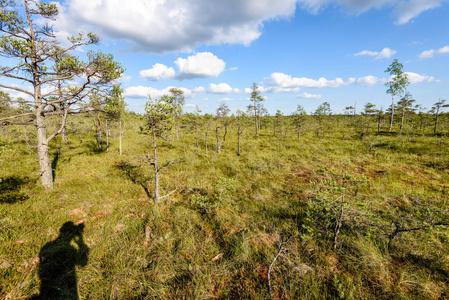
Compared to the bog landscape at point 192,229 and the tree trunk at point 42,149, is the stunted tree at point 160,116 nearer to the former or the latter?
the bog landscape at point 192,229

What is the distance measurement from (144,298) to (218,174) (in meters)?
7.73

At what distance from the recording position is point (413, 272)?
3488 millimetres

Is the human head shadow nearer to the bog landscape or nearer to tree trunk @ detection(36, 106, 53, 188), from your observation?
the bog landscape

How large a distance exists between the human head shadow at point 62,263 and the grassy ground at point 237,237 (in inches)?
4.7

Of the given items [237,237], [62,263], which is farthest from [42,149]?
[237,237]

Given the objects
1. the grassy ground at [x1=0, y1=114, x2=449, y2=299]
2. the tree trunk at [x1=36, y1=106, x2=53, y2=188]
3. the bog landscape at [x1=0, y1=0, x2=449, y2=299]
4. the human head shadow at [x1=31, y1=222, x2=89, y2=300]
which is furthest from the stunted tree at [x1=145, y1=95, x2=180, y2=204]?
the tree trunk at [x1=36, y1=106, x2=53, y2=188]

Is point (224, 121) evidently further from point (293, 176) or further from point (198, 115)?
point (293, 176)

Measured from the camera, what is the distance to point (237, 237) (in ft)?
16.0

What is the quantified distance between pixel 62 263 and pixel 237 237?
4728mm

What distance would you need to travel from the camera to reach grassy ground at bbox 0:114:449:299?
344 centimetres

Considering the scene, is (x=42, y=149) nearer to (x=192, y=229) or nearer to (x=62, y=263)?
(x=62, y=263)

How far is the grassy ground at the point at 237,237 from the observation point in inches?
135

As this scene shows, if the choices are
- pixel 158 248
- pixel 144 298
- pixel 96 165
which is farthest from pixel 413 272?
pixel 96 165

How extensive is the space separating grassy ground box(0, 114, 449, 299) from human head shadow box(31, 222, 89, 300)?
120 mm
